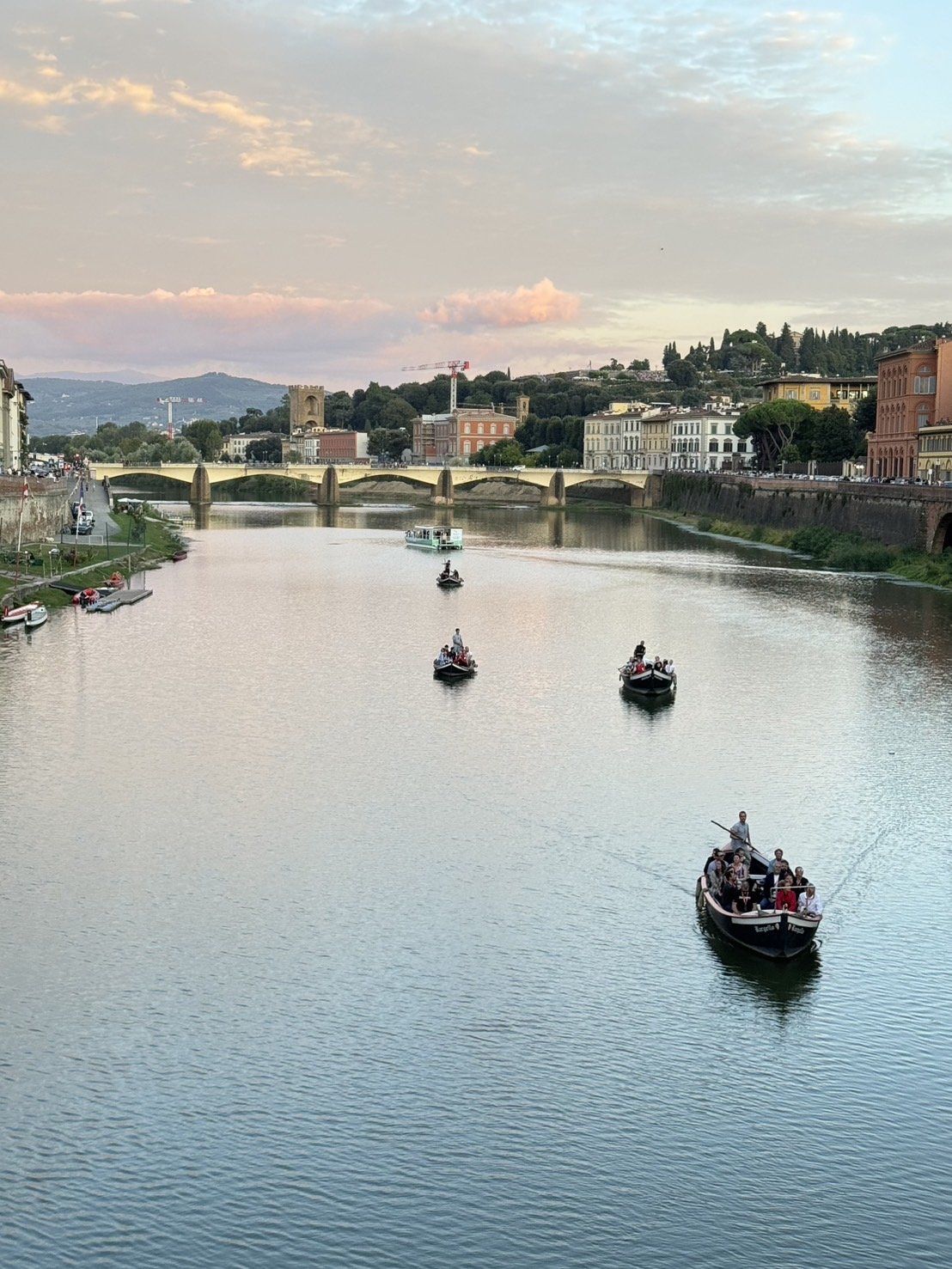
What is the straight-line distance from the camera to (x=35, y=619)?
53.9 m

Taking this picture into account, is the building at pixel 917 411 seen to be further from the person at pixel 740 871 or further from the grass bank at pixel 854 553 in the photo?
the person at pixel 740 871

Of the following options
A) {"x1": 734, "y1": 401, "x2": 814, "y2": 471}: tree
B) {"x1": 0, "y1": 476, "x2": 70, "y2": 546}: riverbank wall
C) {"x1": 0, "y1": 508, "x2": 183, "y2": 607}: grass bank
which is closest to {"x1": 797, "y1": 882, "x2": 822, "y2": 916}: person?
{"x1": 0, "y1": 508, "x2": 183, "y2": 607}: grass bank

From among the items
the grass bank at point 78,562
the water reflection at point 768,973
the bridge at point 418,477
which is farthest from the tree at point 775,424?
the water reflection at point 768,973

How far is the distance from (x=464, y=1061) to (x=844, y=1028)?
5.20m

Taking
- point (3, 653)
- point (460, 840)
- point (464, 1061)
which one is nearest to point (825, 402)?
point (3, 653)

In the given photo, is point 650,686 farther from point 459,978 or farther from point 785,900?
point 459,978

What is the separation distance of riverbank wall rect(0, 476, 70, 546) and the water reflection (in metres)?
45.2

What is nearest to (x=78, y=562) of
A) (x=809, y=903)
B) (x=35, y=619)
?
(x=35, y=619)

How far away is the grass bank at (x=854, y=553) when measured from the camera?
71000 mm

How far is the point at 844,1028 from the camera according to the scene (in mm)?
20594

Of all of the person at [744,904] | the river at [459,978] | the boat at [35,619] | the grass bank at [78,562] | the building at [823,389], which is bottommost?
the river at [459,978]

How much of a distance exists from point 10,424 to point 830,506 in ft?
207

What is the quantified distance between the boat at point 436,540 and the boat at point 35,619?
1621 inches

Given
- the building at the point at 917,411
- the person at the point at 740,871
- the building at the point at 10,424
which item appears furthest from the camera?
the building at the point at 10,424
